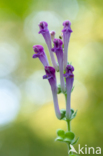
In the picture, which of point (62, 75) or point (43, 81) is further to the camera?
point (43, 81)

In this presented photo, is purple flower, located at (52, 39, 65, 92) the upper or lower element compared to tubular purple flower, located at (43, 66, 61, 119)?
upper

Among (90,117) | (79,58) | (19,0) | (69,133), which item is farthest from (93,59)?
(69,133)

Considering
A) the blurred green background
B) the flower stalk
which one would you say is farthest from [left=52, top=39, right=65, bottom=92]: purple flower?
the blurred green background

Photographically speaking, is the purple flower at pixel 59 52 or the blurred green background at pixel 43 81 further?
the blurred green background at pixel 43 81

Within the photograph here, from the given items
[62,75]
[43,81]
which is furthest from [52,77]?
[43,81]

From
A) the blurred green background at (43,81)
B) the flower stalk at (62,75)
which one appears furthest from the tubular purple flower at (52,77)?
the blurred green background at (43,81)

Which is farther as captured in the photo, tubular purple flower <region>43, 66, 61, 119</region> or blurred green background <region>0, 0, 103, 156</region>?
blurred green background <region>0, 0, 103, 156</region>

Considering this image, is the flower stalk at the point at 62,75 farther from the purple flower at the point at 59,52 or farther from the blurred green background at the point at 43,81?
the blurred green background at the point at 43,81

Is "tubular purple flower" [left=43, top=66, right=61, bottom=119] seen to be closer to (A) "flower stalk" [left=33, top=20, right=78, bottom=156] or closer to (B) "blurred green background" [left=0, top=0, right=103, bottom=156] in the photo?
(A) "flower stalk" [left=33, top=20, right=78, bottom=156]

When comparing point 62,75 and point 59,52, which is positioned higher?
point 59,52

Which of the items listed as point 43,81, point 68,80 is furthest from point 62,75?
point 43,81

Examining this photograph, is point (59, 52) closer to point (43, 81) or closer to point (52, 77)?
point (52, 77)

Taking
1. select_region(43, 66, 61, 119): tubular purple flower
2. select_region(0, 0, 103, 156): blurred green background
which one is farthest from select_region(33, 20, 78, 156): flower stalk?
select_region(0, 0, 103, 156): blurred green background
